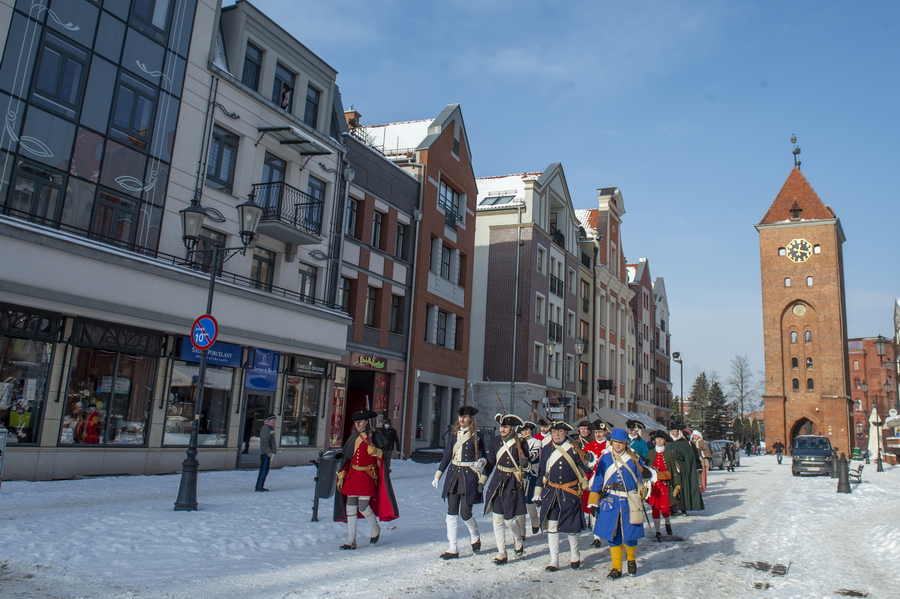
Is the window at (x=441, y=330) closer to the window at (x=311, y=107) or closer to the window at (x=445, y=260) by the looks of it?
the window at (x=445, y=260)

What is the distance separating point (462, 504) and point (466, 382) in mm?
23038

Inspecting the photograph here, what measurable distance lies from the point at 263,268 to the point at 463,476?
13.6 metres

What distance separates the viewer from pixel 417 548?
9.23 m

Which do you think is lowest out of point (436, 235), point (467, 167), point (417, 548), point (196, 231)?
point (417, 548)

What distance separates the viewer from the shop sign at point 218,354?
17.4 meters

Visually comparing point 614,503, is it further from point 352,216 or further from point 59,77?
point 352,216

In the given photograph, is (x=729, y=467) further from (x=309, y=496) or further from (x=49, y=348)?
(x=49, y=348)

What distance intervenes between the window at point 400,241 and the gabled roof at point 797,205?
5986 cm

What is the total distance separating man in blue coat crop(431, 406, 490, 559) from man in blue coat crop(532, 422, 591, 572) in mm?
781

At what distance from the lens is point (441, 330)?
30.2 metres

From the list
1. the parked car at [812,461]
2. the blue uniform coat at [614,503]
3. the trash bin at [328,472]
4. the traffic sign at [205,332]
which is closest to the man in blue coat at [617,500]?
the blue uniform coat at [614,503]

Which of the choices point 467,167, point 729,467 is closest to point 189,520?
point 467,167

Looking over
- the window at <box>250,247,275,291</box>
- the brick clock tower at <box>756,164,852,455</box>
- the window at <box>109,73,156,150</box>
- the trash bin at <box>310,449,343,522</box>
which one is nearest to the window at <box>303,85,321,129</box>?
the window at <box>250,247,275,291</box>

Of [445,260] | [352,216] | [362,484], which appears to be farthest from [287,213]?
[362,484]
